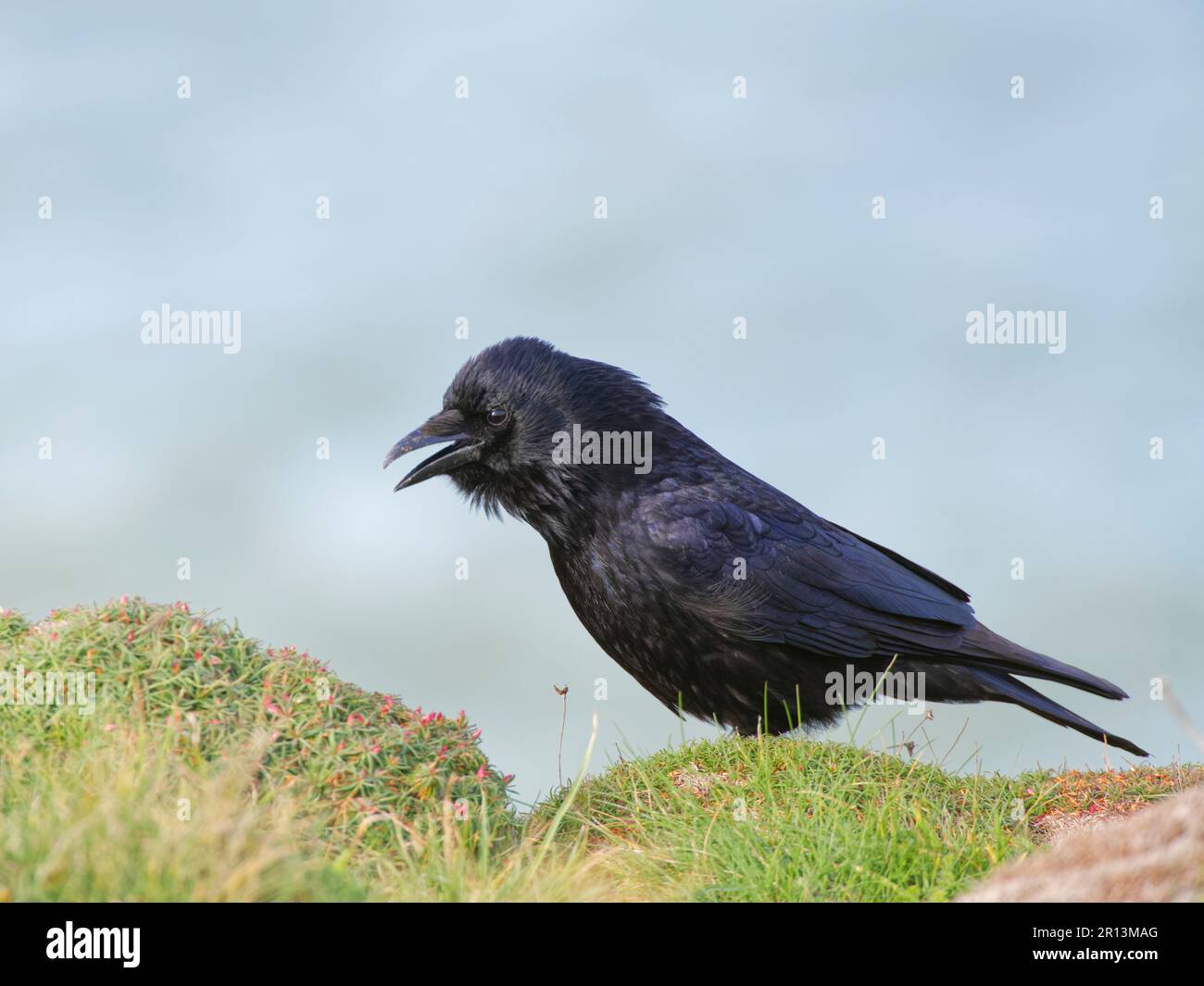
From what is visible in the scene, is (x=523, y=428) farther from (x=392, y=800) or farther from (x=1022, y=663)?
(x=1022, y=663)

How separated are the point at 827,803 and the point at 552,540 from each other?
2292 mm

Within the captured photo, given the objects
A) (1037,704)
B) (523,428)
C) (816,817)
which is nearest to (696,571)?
(523,428)

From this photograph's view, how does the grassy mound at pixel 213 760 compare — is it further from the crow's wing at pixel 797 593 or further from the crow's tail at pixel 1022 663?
the crow's tail at pixel 1022 663

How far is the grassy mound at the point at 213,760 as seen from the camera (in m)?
3.09

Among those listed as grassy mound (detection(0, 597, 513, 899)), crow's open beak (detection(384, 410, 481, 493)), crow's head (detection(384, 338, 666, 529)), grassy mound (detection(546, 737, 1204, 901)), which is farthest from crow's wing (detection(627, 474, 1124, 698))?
grassy mound (detection(0, 597, 513, 899))

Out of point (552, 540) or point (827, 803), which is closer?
point (827, 803)

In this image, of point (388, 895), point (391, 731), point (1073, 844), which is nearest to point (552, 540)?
point (391, 731)

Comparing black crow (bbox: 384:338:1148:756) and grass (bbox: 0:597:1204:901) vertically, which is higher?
black crow (bbox: 384:338:1148:756)

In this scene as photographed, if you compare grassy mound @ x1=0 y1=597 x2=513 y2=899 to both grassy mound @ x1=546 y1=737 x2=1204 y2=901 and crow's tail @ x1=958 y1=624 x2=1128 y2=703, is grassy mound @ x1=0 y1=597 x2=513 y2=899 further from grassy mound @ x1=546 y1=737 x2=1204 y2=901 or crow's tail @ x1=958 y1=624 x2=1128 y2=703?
crow's tail @ x1=958 y1=624 x2=1128 y2=703

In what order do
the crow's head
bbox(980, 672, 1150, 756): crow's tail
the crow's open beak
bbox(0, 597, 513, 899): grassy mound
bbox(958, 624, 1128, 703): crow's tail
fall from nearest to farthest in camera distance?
bbox(0, 597, 513, 899): grassy mound → bbox(958, 624, 1128, 703): crow's tail → bbox(980, 672, 1150, 756): crow's tail → the crow's head → the crow's open beak

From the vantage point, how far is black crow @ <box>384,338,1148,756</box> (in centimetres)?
632

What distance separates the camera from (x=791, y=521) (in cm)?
680

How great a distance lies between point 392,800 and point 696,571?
2355mm
